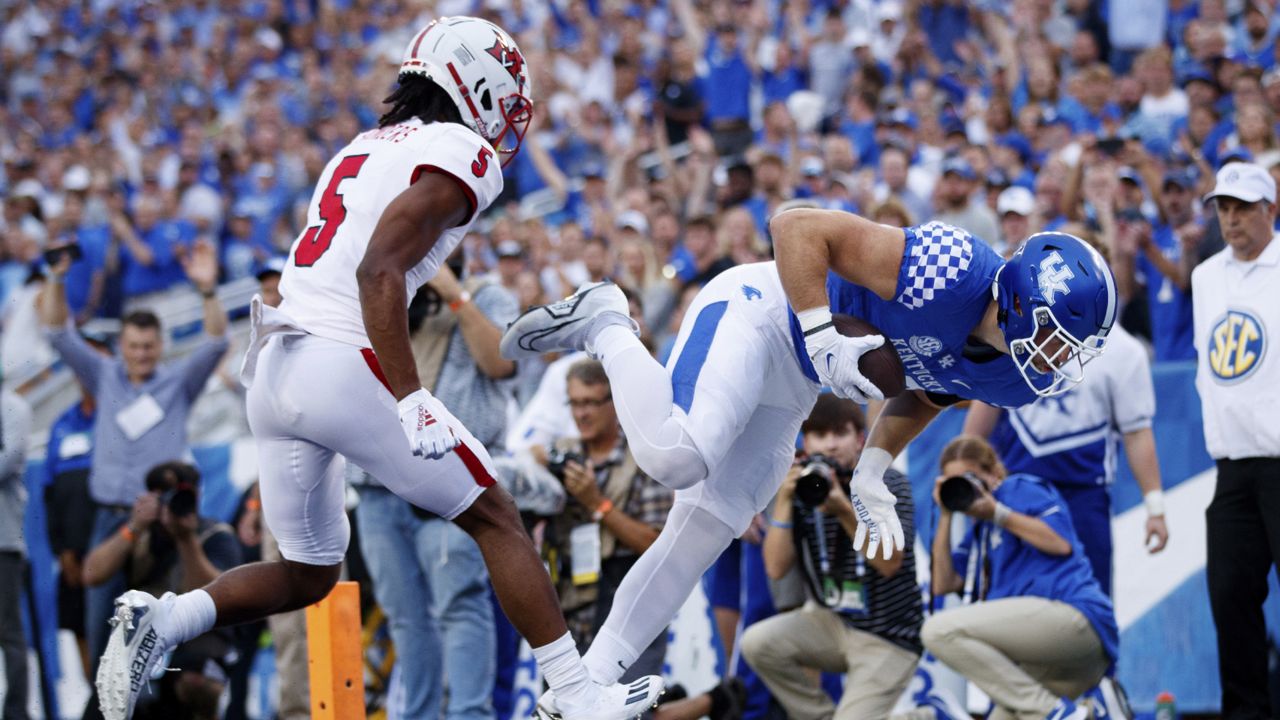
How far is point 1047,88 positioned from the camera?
11312 mm

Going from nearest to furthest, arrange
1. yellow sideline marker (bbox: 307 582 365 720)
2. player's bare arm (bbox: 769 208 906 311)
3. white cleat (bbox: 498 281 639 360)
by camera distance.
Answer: player's bare arm (bbox: 769 208 906 311) < white cleat (bbox: 498 281 639 360) < yellow sideline marker (bbox: 307 582 365 720)

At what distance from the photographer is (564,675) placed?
4.41 meters

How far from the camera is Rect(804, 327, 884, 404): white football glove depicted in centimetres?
415

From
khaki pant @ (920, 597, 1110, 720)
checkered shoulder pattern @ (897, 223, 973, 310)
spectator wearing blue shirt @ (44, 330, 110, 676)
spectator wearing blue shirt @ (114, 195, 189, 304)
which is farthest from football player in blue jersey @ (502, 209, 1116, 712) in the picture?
spectator wearing blue shirt @ (114, 195, 189, 304)

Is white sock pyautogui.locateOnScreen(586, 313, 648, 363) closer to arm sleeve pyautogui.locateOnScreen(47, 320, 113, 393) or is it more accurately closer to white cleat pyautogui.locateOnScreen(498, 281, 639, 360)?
white cleat pyautogui.locateOnScreen(498, 281, 639, 360)

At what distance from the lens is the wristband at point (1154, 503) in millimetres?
6324

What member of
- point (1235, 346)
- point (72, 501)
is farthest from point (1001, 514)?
point (72, 501)

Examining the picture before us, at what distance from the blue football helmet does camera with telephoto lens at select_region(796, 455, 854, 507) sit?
156cm

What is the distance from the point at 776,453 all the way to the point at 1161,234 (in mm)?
4590

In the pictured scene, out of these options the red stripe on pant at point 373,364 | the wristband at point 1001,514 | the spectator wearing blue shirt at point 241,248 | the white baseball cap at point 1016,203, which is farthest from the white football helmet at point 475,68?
the spectator wearing blue shirt at point 241,248

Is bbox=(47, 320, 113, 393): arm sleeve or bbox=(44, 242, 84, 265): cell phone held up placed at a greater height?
bbox=(44, 242, 84, 265): cell phone held up

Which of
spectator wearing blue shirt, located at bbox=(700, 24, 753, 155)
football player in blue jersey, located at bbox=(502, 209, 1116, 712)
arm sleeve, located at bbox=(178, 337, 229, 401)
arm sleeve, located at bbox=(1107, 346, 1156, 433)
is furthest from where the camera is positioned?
spectator wearing blue shirt, located at bbox=(700, 24, 753, 155)

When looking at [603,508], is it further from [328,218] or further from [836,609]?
[328,218]

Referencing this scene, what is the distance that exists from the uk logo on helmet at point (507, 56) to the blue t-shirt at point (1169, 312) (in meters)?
4.65
